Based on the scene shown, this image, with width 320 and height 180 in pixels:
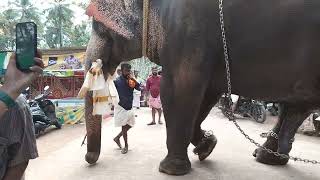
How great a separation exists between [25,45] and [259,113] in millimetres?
8998

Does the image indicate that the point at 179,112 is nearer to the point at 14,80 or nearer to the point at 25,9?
the point at 14,80

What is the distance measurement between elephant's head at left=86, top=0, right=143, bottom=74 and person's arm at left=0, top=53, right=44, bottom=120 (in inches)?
97.7

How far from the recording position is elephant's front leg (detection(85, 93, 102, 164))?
3664mm

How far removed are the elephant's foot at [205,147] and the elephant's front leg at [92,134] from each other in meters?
0.92

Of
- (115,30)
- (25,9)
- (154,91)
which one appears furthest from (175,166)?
(25,9)

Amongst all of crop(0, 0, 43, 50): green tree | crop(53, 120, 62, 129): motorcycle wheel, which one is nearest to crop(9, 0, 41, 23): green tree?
crop(0, 0, 43, 50): green tree

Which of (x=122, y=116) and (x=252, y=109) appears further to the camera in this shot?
(x=252, y=109)

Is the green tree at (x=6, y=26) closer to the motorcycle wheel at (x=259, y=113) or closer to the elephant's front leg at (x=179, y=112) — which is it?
the motorcycle wheel at (x=259, y=113)

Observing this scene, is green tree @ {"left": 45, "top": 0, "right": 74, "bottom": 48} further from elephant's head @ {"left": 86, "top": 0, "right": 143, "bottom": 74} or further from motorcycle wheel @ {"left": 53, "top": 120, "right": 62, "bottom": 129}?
elephant's head @ {"left": 86, "top": 0, "right": 143, "bottom": 74}

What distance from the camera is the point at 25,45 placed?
4.45ft

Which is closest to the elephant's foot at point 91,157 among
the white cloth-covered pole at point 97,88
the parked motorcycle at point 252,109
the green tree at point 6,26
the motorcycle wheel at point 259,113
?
the white cloth-covered pole at point 97,88

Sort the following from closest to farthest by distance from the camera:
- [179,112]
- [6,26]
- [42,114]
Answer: [179,112], [42,114], [6,26]

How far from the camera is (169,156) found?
3375 millimetres

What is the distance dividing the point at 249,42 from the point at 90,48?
1647mm
